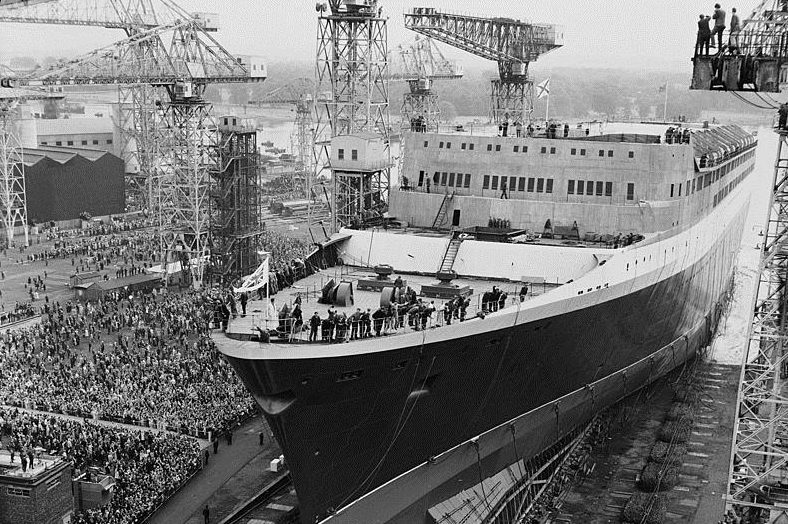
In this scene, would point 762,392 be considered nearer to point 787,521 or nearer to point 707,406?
point 787,521

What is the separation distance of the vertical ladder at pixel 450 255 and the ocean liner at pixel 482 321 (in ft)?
0.13

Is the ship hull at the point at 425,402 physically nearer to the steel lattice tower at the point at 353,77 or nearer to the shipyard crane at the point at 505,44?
the steel lattice tower at the point at 353,77

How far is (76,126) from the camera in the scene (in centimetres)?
7975

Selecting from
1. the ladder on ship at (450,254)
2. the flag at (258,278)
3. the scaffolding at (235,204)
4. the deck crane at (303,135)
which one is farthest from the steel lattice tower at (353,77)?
the deck crane at (303,135)

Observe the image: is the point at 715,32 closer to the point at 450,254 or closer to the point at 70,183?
the point at 450,254

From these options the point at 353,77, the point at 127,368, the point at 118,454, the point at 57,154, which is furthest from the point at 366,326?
the point at 57,154

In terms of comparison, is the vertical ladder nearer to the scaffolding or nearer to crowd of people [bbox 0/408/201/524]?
crowd of people [bbox 0/408/201/524]

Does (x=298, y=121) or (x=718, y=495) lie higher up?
(x=298, y=121)

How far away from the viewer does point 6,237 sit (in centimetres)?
5719

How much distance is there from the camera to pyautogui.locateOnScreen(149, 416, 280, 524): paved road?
22156 millimetres

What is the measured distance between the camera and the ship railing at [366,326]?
1783 cm

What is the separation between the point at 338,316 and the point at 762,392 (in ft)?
26.6

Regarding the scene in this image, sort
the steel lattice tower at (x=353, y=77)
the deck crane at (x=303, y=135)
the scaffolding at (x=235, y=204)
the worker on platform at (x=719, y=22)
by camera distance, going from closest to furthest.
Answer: the worker on platform at (x=719, y=22)
the steel lattice tower at (x=353, y=77)
the scaffolding at (x=235, y=204)
the deck crane at (x=303, y=135)

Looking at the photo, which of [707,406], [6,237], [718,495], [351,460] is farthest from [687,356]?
[6,237]
